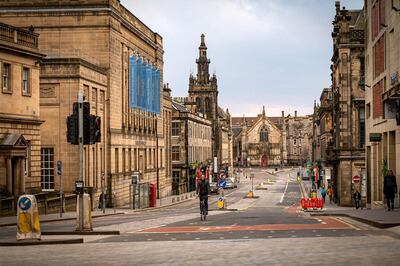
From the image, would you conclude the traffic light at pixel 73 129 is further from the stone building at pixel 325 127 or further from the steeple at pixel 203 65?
the steeple at pixel 203 65

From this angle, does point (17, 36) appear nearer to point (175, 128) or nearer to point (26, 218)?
point (26, 218)

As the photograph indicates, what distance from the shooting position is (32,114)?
144ft

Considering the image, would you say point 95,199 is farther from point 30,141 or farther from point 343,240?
point 343,240

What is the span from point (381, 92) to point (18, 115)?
19337 mm

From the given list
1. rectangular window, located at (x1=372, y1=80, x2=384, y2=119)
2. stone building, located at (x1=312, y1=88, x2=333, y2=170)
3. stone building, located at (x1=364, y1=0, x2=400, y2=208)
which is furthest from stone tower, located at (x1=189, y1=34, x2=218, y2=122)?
rectangular window, located at (x1=372, y1=80, x2=384, y2=119)

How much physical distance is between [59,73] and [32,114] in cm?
905

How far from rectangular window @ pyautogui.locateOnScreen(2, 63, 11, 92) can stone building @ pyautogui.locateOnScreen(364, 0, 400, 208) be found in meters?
19.1

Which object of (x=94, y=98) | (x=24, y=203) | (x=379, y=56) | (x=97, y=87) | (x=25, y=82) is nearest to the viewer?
(x=24, y=203)

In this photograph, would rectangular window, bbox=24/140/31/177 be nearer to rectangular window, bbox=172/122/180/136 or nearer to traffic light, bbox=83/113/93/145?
traffic light, bbox=83/113/93/145

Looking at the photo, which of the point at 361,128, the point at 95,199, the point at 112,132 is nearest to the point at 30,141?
the point at 95,199

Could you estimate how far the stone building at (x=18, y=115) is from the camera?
40.5m

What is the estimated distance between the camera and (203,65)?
173 meters

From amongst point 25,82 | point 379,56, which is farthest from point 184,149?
point 379,56

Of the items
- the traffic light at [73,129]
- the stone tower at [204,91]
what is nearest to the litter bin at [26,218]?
the traffic light at [73,129]
